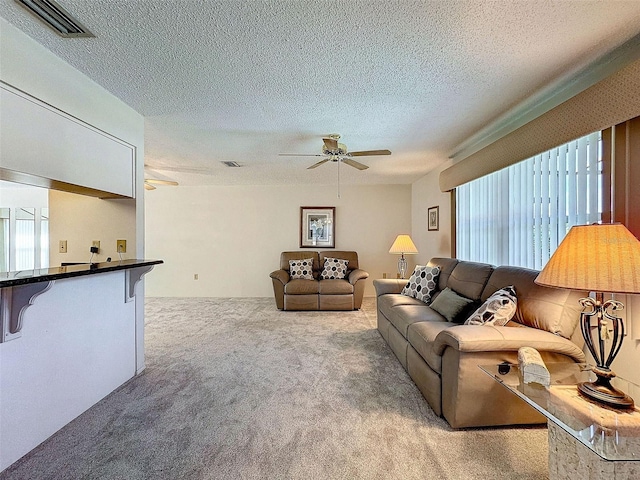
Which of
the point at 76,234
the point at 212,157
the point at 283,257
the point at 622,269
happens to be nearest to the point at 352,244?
the point at 283,257

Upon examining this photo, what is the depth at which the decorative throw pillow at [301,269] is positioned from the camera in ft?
17.1

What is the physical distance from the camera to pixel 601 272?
1233 mm

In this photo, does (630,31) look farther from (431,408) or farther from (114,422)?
(114,422)

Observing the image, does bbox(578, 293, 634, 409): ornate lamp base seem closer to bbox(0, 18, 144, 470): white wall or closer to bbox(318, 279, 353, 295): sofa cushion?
bbox(0, 18, 144, 470): white wall

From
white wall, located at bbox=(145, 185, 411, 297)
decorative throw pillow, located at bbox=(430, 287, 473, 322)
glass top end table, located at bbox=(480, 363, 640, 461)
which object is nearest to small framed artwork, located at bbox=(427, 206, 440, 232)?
white wall, located at bbox=(145, 185, 411, 297)

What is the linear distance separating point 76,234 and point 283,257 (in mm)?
3407

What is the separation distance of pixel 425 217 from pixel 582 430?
4306mm

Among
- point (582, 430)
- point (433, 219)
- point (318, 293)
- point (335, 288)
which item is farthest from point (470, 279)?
point (318, 293)

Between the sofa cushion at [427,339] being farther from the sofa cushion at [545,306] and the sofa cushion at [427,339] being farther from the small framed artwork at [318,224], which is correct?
the small framed artwork at [318,224]

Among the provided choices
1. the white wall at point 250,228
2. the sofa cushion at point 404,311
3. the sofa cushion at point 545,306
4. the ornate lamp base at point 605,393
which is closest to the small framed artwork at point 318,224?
the white wall at point 250,228

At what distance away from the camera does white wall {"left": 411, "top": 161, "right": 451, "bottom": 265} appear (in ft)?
14.0

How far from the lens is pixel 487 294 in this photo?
2539 millimetres

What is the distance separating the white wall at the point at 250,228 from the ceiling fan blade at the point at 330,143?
119 inches

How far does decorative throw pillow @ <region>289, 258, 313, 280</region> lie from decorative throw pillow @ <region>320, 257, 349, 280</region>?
0.86 ft
